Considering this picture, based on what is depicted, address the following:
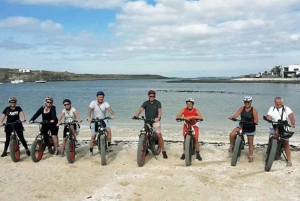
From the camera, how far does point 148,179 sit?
699 cm

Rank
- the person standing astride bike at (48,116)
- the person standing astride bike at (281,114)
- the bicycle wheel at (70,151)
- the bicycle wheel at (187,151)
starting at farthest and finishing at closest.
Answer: the person standing astride bike at (48,116)
the bicycle wheel at (70,151)
the bicycle wheel at (187,151)
the person standing astride bike at (281,114)

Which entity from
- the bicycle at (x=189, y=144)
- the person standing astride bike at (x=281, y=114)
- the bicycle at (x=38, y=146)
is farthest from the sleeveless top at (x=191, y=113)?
the bicycle at (x=38, y=146)

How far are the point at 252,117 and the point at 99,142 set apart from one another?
13.3ft

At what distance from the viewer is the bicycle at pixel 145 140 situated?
7.90 m

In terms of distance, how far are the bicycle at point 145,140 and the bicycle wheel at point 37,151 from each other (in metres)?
2.73

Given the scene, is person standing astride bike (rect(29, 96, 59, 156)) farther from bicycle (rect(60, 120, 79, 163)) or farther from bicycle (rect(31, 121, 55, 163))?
bicycle (rect(60, 120, 79, 163))

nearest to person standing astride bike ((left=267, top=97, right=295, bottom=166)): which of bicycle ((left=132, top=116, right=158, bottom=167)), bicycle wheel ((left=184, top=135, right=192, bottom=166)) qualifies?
bicycle wheel ((left=184, top=135, right=192, bottom=166))

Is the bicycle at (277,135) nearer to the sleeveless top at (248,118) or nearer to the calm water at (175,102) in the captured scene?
the sleeveless top at (248,118)

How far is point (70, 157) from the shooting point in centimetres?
821

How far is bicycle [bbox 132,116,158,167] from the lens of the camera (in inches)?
311

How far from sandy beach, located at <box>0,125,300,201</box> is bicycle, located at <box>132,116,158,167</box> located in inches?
8.6

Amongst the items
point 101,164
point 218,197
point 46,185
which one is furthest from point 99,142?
point 218,197

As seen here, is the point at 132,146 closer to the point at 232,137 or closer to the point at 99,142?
the point at 99,142

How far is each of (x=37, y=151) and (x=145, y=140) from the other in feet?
10.1
